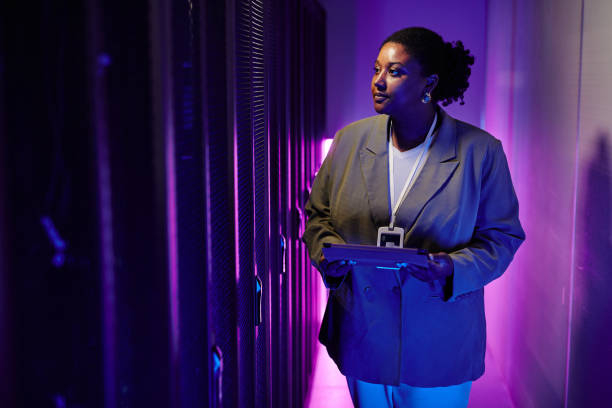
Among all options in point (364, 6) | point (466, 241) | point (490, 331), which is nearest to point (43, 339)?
point (466, 241)

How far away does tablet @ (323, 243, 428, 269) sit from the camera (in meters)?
1.57

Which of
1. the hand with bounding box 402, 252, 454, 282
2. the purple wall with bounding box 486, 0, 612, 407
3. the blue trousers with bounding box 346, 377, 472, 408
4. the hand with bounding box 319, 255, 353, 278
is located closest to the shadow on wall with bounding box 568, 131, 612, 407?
the purple wall with bounding box 486, 0, 612, 407

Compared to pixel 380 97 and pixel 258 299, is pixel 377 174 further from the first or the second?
pixel 258 299

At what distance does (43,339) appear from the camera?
770mm

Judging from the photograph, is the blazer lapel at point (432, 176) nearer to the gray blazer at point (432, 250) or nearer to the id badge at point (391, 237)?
the gray blazer at point (432, 250)

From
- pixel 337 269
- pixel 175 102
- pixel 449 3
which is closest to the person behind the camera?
pixel 175 102

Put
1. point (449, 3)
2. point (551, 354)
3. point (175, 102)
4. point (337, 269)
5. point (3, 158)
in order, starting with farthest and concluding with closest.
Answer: point (449, 3) → point (551, 354) → point (337, 269) → point (175, 102) → point (3, 158)

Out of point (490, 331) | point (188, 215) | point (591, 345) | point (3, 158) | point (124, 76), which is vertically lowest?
point (490, 331)

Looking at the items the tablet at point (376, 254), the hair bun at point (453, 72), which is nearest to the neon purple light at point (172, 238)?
the tablet at point (376, 254)

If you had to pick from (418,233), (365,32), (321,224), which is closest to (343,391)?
(321,224)

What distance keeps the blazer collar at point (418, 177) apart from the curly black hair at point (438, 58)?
0.13 m

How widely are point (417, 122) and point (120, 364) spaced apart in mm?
1337

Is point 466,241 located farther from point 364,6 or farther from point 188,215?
point 364,6

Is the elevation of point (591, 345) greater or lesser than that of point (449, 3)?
lesser
